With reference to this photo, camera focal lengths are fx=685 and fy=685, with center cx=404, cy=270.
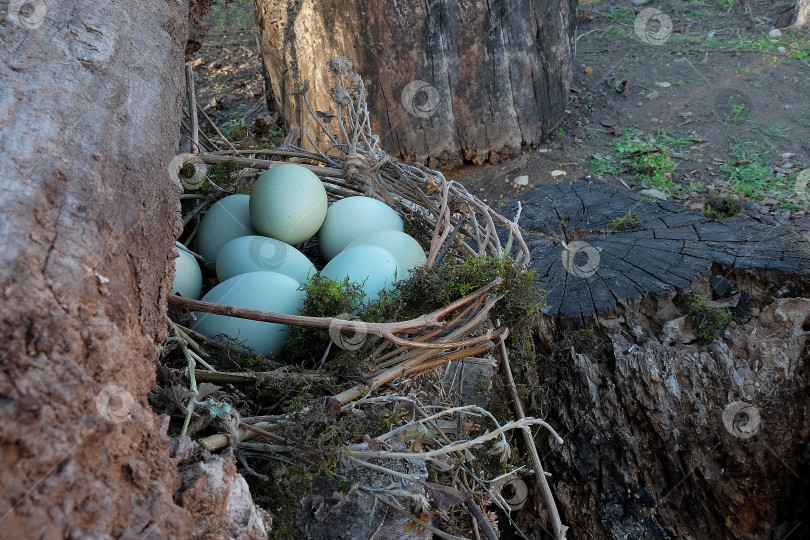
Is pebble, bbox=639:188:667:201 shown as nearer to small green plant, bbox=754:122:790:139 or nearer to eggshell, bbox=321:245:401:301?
small green plant, bbox=754:122:790:139

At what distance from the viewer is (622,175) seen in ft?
15.3

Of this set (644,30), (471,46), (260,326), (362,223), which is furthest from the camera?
(644,30)

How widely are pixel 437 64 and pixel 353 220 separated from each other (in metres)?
2.44

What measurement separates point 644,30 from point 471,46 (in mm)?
2985

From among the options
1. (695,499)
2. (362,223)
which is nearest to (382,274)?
(362,223)

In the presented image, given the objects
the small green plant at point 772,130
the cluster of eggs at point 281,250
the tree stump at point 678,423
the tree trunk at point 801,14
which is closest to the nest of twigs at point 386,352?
the cluster of eggs at point 281,250

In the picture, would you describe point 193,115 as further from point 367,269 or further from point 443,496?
point 443,496

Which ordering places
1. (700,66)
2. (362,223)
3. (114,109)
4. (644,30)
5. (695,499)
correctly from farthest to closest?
1. (644,30)
2. (700,66)
3. (695,499)
4. (362,223)
5. (114,109)

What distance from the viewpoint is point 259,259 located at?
2082mm

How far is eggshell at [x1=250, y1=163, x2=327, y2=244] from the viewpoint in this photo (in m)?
2.20

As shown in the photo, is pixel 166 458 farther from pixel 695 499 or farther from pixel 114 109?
pixel 695 499

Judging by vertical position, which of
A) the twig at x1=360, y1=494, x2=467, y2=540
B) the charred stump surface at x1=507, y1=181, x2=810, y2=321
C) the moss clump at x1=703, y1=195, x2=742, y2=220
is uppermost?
the twig at x1=360, y1=494, x2=467, y2=540

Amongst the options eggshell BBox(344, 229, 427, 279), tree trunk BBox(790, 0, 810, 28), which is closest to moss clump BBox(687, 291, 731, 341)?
eggshell BBox(344, 229, 427, 279)

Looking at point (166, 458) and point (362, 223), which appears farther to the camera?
point (362, 223)
